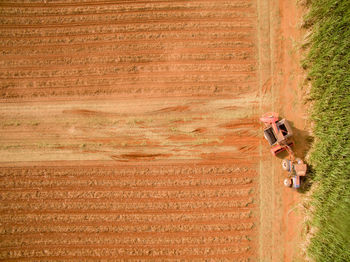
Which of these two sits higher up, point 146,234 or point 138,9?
point 138,9

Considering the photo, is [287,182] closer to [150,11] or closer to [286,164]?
[286,164]

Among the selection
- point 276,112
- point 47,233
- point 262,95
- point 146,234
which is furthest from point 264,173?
point 47,233

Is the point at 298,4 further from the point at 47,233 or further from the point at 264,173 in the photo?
the point at 47,233

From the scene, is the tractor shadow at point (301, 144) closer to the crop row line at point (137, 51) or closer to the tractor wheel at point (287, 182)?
the tractor wheel at point (287, 182)

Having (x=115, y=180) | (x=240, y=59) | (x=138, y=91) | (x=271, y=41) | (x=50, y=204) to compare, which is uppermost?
(x=271, y=41)

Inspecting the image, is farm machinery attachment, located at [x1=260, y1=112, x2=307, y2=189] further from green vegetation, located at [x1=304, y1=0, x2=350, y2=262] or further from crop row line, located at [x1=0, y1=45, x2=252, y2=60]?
crop row line, located at [x1=0, y1=45, x2=252, y2=60]

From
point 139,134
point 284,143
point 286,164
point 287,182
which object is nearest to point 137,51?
Result: point 139,134
